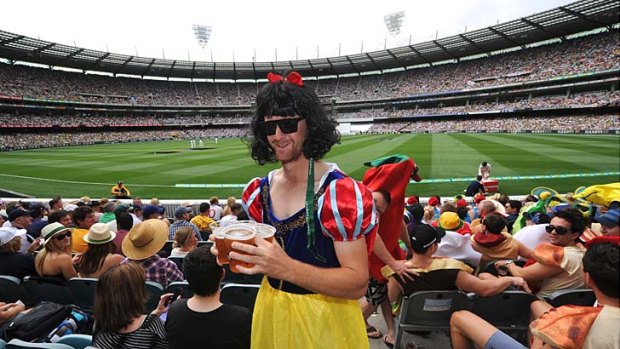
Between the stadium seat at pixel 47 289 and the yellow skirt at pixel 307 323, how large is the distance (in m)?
3.55

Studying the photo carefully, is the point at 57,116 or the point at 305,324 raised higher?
the point at 57,116

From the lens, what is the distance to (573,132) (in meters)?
41.0

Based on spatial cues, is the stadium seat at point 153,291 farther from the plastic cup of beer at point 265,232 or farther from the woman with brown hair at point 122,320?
the plastic cup of beer at point 265,232

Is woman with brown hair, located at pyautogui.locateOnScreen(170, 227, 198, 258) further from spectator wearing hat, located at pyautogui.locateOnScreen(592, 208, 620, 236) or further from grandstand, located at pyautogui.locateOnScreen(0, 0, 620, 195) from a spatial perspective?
grandstand, located at pyautogui.locateOnScreen(0, 0, 620, 195)

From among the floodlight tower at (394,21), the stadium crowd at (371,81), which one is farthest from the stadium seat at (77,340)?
the floodlight tower at (394,21)

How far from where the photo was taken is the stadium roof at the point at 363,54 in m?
45.3

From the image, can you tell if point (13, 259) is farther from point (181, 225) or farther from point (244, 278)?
point (244, 278)

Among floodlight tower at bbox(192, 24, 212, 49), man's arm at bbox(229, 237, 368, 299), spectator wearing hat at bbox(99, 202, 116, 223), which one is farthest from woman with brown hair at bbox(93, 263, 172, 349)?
floodlight tower at bbox(192, 24, 212, 49)

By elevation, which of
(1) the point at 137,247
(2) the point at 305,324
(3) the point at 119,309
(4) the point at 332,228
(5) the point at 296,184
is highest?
(5) the point at 296,184

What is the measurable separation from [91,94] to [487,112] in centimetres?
8227

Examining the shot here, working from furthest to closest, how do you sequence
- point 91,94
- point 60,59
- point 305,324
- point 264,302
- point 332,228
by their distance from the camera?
point 91,94
point 60,59
point 264,302
point 305,324
point 332,228

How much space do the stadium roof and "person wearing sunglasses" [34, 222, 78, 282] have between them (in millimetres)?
60445

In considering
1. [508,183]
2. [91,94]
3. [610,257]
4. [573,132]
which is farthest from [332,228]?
[91,94]

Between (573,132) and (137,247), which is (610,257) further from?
(573,132)
